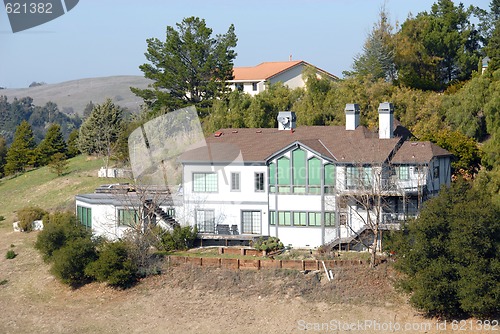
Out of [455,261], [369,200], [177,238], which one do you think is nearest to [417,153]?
[369,200]

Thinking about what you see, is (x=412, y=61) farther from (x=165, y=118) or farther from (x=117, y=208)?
(x=117, y=208)

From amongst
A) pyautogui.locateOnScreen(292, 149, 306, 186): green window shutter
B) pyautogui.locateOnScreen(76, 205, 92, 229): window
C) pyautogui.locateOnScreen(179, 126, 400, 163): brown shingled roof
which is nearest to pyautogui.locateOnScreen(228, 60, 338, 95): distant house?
pyautogui.locateOnScreen(179, 126, 400, 163): brown shingled roof

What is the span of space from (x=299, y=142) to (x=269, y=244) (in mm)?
5707

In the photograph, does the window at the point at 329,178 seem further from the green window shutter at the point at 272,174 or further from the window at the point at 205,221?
the window at the point at 205,221

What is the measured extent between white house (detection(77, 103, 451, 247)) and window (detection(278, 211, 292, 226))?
54mm

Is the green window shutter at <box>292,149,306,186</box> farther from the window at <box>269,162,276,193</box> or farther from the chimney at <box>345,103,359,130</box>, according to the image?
the chimney at <box>345,103,359,130</box>

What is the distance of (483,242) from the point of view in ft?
131

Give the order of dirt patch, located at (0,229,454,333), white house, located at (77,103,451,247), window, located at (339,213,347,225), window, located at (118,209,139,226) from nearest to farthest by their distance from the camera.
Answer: dirt patch, located at (0,229,454,333), white house, located at (77,103,451,247), window, located at (339,213,347,225), window, located at (118,209,139,226)

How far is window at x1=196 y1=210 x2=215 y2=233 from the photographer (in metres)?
51.2

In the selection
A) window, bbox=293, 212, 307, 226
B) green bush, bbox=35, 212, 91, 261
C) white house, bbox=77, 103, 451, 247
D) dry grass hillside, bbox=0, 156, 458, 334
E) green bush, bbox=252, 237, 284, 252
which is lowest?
dry grass hillside, bbox=0, 156, 458, 334

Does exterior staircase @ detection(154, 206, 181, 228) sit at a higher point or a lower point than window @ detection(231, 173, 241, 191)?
lower

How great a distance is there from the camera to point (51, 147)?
9094 cm

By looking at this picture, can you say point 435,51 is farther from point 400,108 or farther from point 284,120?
point 284,120

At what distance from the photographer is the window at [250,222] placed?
50469 mm
